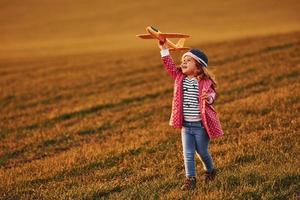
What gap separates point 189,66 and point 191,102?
503 mm

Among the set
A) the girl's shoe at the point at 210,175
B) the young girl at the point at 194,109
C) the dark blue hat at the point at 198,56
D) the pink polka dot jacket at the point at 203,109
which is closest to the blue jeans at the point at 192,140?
the young girl at the point at 194,109

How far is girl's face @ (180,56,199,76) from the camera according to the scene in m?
6.66

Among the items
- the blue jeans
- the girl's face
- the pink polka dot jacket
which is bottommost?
the blue jeans

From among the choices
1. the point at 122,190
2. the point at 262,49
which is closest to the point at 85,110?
the point at 122,190

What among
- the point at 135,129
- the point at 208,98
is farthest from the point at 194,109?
the point at 135,129

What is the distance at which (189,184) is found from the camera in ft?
21.4

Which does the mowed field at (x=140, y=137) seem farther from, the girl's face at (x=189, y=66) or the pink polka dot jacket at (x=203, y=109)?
the girl's face at (x=189, y=66)

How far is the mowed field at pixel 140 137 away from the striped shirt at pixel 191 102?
0.96m

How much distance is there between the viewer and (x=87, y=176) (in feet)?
25.6

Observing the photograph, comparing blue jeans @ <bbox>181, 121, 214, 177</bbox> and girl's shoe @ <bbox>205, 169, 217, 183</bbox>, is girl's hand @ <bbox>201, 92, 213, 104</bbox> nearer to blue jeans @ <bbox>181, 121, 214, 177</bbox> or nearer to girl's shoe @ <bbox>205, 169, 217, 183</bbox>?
blue jeans @ <bbox>181, 121, 214, 177</bbox>

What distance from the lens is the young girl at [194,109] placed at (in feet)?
21.6

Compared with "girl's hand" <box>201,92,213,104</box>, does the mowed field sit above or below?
below

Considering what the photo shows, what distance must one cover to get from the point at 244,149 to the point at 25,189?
3687mm

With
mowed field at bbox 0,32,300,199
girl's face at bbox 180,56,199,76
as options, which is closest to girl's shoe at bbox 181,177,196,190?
mowed field at bbox 0,32,300,199
